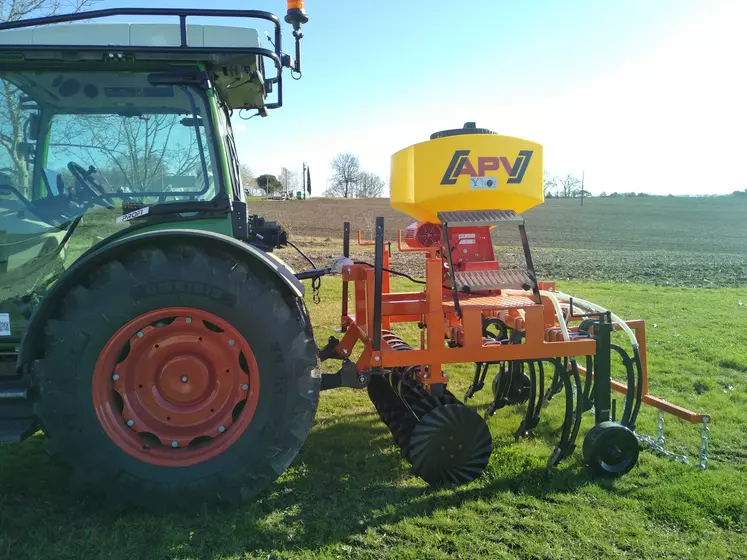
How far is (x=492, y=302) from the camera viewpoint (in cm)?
366

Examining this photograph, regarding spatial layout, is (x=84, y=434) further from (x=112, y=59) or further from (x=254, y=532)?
(x=112, y=59)

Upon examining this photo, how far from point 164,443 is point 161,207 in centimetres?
124

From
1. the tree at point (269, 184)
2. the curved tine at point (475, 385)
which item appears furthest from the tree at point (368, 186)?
the curved tine at point (475, 385)

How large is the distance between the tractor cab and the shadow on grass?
95 cm

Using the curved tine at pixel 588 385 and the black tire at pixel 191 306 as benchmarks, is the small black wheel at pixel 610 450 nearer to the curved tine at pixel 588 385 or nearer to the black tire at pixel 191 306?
the curved tine at pixel 588 385

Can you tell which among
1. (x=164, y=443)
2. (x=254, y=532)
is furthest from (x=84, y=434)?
(x=254, y=532)

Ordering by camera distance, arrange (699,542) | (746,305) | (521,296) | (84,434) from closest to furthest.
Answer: (84,434)
(699,542)
(521,296)
(746,305)

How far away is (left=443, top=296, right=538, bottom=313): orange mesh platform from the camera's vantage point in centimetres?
342

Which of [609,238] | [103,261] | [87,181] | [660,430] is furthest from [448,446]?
[609,238]

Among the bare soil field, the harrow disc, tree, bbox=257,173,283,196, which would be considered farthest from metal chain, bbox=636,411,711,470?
tree, bbox=257,173,283,196

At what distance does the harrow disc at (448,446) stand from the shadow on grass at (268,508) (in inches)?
3.7

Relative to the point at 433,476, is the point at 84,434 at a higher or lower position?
higher

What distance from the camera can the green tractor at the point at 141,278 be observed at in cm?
249

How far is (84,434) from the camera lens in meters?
2.48
